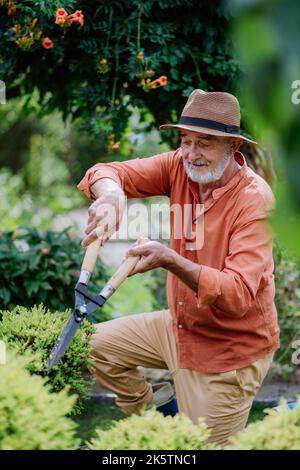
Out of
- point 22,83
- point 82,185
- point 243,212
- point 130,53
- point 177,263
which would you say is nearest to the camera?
point 177,263

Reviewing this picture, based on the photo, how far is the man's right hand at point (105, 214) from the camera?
319cm

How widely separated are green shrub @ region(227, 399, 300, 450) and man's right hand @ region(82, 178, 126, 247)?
47.4 inches

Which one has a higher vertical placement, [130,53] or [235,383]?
[130,53]

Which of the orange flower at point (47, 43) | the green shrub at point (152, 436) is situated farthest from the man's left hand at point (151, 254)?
the orange flower at point (47, 43)

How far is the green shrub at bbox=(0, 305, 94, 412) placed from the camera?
288 cm

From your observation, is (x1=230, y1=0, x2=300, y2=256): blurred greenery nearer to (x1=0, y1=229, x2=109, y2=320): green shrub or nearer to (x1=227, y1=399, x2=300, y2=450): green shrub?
(x1=227, y1=399, x2=300, y2=450): green shrub

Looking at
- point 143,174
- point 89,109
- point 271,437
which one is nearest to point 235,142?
point 143,174

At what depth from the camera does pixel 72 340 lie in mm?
3010

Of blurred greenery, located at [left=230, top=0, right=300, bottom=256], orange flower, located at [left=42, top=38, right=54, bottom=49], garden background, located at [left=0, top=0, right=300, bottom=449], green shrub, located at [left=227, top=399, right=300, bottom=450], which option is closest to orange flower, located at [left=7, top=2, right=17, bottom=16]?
garden background, located at [left=0, top=0, right=300, bottom=449]

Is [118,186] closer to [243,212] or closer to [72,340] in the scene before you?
[243,212]

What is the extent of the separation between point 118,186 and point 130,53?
1.12m

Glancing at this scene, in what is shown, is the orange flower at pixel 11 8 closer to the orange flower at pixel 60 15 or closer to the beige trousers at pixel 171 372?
the orange flower at pixel 60 15

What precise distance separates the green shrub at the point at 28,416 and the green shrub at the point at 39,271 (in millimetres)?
2713
